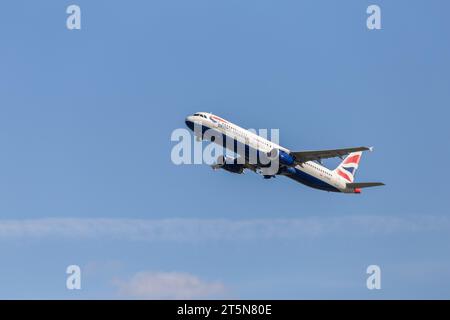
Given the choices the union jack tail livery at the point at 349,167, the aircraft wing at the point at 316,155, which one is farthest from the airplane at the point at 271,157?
the union jack tail livery at the point at 349,167

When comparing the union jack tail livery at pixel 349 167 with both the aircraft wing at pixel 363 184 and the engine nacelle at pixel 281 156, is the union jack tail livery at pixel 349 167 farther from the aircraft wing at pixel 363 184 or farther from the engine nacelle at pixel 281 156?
the engine nacelle at pixel 281 156

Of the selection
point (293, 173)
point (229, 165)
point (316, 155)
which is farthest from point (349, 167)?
point (229, 165)

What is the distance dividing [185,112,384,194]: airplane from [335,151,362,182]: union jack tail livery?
5.39 m

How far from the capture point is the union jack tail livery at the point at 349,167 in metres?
154

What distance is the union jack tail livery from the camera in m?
154

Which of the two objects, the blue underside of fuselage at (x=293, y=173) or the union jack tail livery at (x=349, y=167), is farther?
the union jack tail livery at (x=349, y=167)

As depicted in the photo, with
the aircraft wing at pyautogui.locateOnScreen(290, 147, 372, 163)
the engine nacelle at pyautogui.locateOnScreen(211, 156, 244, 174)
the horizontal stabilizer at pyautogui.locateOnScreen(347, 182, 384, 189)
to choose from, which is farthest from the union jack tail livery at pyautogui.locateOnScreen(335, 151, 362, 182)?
the engine nacelle at pyautogui.locateOnScreen(211, 156, 244, 174)

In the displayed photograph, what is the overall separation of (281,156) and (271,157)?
1445 millimetres

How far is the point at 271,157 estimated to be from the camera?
135 metres
